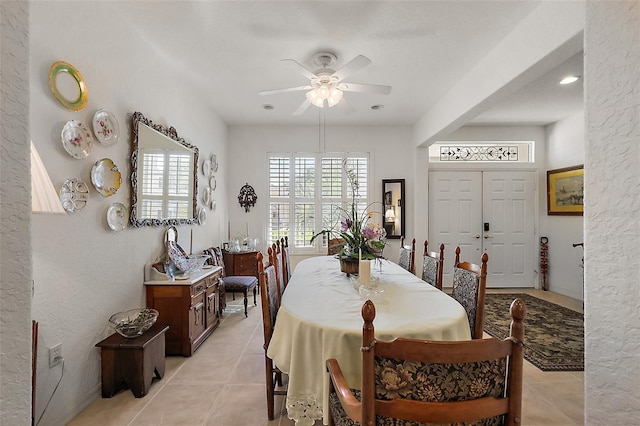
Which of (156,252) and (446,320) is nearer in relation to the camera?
(446,320)

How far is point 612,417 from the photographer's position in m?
1.21

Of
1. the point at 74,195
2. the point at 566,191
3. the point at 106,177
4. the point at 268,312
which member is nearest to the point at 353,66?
the point at 268,312

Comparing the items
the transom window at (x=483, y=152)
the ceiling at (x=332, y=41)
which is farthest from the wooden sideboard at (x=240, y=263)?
the transom window at (x=483, y=152)

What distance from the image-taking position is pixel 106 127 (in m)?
2.16

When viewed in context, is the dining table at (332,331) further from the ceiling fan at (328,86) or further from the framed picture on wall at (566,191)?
the framed picture on wall at (566,191)

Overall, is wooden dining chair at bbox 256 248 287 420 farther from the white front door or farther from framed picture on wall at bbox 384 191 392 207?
the white front door

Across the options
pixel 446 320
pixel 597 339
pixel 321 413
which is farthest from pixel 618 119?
pixel 321 413

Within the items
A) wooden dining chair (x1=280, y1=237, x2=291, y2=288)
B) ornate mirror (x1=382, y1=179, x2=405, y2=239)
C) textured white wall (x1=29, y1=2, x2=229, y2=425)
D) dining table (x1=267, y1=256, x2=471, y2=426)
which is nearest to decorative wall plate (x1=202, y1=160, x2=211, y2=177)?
textured white wall (x1=29, y1=2, x2=229, y2=425)

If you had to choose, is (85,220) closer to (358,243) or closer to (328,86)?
(358,243)

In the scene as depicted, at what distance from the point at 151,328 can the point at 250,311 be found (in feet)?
5.59

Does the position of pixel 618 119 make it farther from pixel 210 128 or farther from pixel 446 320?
pixel 210 128

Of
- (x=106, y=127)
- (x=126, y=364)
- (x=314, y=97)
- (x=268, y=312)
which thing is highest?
(x=314, y=97)

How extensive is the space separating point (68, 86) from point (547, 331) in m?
4.82

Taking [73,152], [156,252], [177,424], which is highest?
[73,152]
